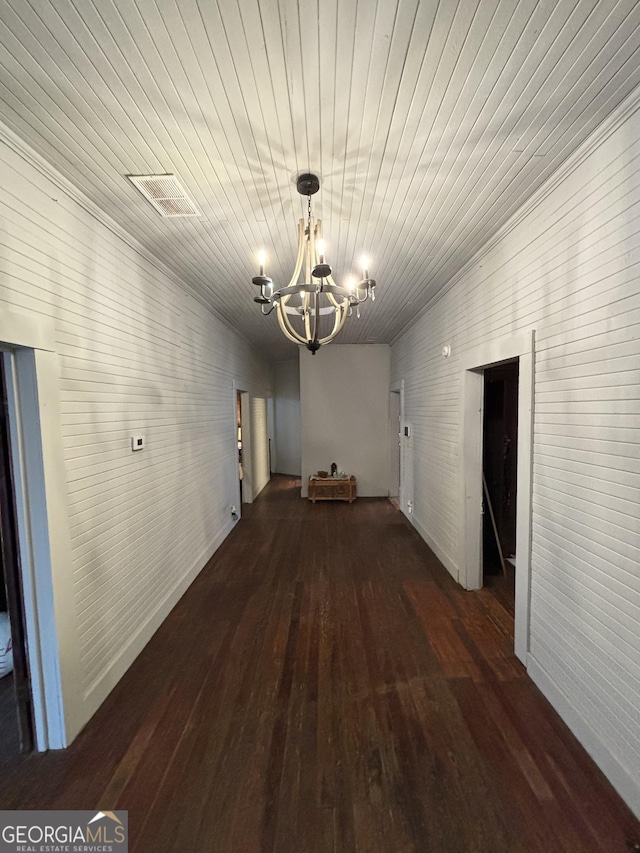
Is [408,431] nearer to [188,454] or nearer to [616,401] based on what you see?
[188,454]


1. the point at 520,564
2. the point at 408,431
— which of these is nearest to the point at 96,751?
the point at 520,564

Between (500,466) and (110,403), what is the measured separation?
3695mm

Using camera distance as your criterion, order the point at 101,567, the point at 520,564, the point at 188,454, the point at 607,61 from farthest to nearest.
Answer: the point at 188,454 < the point at 520,564 < the point at 101,567 < the point at 607,61

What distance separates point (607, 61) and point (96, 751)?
12.0ft

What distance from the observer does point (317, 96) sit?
1.31m

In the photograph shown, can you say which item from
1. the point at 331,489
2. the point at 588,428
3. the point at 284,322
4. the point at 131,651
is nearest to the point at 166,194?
the point at 284,322

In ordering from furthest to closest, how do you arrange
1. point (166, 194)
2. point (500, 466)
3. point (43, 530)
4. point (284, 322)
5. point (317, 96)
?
point (500, 466) → point (284, 322) → point (166, 194) → point (43, 530) → point (317, 96)

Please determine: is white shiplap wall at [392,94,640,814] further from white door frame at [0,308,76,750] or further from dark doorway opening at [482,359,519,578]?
white door frame at [0,308,76,750]

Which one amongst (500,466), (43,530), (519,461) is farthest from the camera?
(500,466)

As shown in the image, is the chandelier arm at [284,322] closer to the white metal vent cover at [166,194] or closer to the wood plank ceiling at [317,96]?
the wood plank ceiling at [317,96]

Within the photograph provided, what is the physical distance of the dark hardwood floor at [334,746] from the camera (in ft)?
4.40

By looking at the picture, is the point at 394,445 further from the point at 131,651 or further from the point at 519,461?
the point at 131,651

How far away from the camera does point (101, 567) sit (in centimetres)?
198

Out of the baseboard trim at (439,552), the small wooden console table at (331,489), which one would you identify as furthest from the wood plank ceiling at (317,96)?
the small wooden console table at (331,489)
